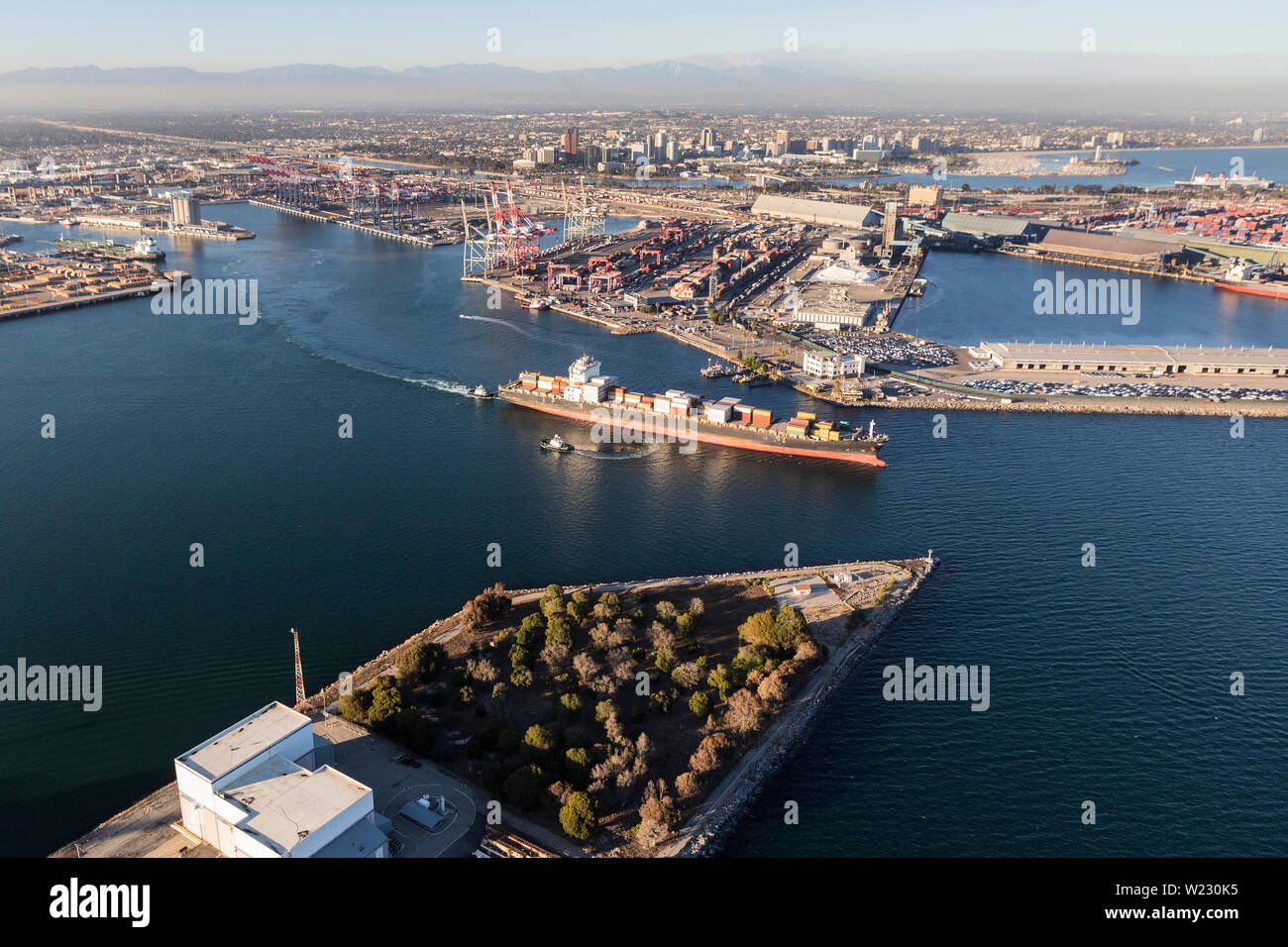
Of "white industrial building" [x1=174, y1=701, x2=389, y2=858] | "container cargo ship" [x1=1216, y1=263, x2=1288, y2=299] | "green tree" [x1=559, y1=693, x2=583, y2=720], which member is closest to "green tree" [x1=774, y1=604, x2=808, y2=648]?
"green tree" [x1=559, y1=693, x2=583, y2=720]

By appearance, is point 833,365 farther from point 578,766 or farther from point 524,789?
point 524,789

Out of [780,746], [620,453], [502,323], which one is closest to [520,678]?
[780,746]

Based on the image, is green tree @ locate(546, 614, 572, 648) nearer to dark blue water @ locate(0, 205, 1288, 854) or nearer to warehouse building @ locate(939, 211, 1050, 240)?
dark blue water @ locate(0, 205, 1288, 854)

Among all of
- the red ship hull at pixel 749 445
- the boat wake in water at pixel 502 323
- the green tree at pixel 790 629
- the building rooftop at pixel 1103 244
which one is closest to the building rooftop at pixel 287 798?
the green tree at pixel 790 629

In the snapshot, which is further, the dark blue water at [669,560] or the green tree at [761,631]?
the green tree at [761,631]

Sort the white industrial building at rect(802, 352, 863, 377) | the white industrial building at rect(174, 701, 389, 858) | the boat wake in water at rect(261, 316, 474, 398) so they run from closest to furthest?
the white industrial building at rect(174, 701, 389, 858) < the boat wake in water at rect(261, 316, 474, 398) < the white industrial building at rect(802, 352, 863, 377)

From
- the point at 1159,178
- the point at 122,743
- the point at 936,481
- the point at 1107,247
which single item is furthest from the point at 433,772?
the point at 1159,178

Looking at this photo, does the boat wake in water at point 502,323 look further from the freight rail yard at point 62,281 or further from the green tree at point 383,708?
the green tree at point 383,708
